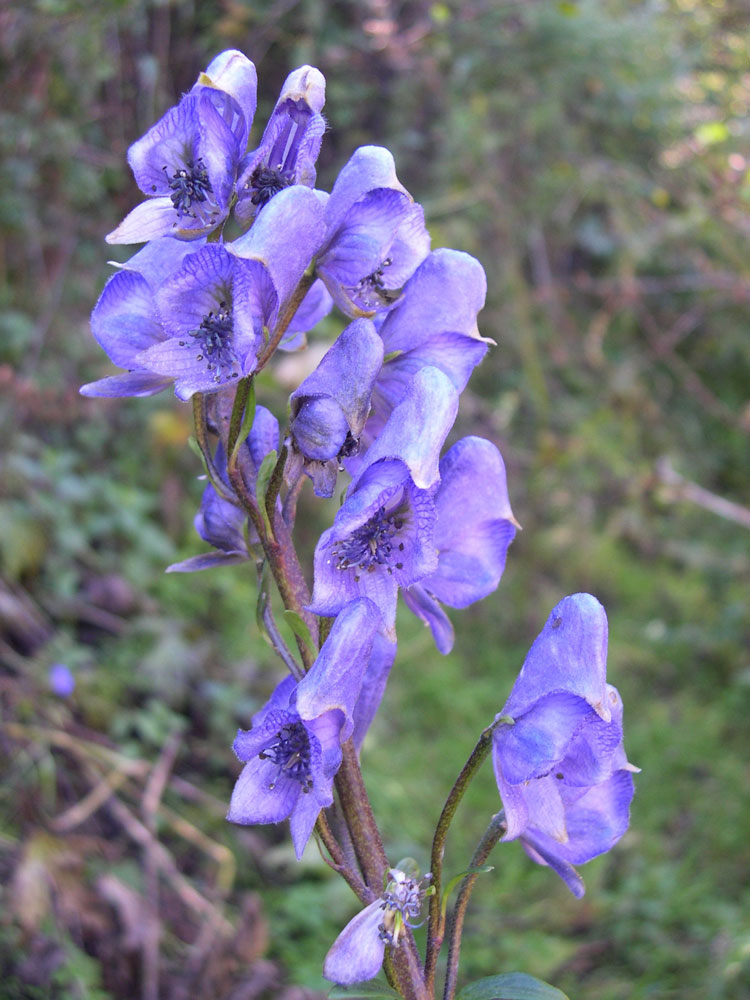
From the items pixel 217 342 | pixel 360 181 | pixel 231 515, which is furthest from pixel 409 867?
pixel 360 181

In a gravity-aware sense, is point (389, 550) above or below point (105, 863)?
above

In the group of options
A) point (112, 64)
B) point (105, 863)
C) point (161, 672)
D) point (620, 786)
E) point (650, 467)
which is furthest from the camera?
point (650, 467)

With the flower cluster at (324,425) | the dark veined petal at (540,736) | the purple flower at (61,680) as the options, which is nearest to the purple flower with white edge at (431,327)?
the flower cluster at (324,425)

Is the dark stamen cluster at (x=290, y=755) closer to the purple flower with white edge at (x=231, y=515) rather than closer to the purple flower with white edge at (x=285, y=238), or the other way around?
the purple flower with white edge at (x=231, y=515)

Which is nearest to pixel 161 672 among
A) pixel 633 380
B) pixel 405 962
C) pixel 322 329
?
pixel 322 329

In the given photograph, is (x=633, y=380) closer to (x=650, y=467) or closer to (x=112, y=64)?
(x=650, y=467)

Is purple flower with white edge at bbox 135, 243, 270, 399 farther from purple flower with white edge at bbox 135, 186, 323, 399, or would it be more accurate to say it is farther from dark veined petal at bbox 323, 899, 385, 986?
dark veined petal at bbox 323, 899, 385, 986

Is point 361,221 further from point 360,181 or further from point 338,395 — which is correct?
point 338,395

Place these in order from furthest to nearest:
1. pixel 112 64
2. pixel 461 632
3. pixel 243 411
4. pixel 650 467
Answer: pixel 650 467 → pixel 461 632 → pixel 112 64 → pixel 243 411
